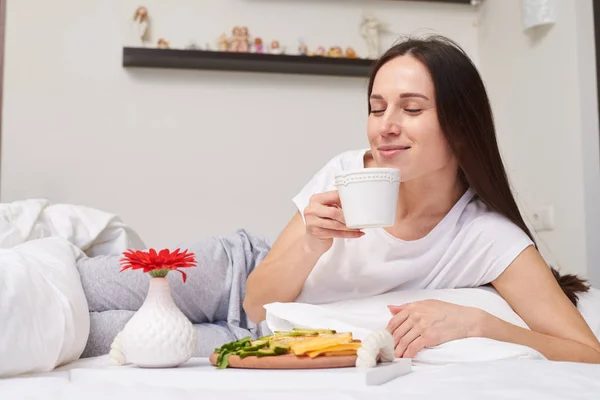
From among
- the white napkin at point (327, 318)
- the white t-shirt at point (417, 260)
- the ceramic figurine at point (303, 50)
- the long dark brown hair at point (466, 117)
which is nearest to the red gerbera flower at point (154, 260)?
the white napkin at point (327, 318)

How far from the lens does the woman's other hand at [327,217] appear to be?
1.26 metres

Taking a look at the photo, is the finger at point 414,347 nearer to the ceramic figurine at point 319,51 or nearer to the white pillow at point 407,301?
the white pillow at point 407,301

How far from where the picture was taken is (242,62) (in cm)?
316

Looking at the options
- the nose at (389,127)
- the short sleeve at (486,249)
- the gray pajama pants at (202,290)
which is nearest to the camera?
the nose at (389,127)

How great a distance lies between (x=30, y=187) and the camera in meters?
3.03

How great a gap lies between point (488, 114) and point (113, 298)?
0.98 metres

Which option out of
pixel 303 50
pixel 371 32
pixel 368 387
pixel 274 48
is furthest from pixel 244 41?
pixel 368 387

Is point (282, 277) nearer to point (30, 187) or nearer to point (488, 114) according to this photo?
point (488, 114)

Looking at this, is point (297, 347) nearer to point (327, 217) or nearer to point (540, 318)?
point (327, 217)

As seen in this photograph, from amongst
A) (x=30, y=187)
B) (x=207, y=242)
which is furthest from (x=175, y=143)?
(x=207, y=242)

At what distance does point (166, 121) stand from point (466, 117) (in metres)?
→ 1.91

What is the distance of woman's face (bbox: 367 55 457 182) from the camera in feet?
4.73

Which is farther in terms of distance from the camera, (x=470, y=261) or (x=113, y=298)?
(x=113, y=298)

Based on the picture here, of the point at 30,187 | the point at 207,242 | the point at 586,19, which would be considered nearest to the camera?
the point at 207,242
